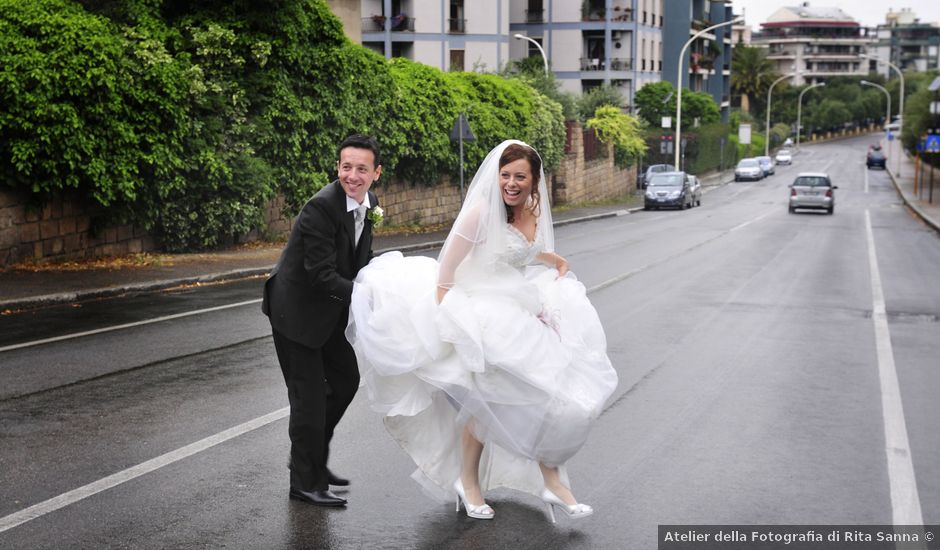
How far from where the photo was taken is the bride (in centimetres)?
500

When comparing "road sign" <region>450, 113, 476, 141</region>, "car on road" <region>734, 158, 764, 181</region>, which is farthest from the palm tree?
"road sign" <region>450, 113, 476, 141</region>

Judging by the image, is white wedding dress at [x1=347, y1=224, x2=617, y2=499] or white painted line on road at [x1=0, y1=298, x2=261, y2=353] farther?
white painted line on road at [x1=0, y1=298, x2=261, y2=353]

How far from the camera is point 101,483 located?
5.70 metres

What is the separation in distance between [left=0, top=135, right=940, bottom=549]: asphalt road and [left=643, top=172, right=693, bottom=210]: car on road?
103 ft

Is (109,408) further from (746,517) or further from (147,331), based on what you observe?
(746,517)

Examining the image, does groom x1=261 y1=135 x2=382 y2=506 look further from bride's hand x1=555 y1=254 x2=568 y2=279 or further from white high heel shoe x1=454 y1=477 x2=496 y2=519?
bride's hand x1=555 y1=254 x2=568 y2=279

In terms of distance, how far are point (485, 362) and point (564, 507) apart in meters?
0.86

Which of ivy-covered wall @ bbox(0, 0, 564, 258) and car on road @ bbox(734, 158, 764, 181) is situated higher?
ivy-covered wall @ bbox(0, 0, 564, 258)

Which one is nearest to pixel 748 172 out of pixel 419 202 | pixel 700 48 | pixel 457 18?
pixel 700 48

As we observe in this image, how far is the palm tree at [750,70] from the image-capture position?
12056cm

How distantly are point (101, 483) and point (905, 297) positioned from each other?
1326cm

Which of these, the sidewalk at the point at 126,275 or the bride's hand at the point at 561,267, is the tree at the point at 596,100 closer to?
the sidewalk at the point at 126,275

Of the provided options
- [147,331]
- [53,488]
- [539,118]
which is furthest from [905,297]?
[539,118]

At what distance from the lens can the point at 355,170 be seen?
5.30m
